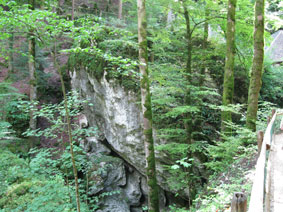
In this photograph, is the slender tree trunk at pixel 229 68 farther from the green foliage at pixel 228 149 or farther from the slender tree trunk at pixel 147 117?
the slender tree trunk at pixel 147 117

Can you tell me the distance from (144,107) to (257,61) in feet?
12.2

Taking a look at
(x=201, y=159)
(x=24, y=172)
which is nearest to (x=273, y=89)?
(x=201, y=159)

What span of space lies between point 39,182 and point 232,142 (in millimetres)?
5705

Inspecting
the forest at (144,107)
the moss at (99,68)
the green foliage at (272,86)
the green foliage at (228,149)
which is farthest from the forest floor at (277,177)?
the green foliage at (272,86)

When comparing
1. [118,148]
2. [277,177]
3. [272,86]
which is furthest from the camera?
[272,86]

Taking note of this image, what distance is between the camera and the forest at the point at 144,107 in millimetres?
3979

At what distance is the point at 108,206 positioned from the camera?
29.3ft

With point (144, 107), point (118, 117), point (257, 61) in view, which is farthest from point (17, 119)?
point (257, 61)

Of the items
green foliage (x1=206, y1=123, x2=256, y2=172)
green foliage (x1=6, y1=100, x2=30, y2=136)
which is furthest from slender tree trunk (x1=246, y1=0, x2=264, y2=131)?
green foliage (x1=6, y1=100, x2=30, y2=136)

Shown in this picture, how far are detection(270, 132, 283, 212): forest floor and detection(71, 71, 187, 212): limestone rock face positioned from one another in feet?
13.5

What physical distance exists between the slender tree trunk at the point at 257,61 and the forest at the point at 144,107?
0.03 m

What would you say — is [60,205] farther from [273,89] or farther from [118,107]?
[273,89]

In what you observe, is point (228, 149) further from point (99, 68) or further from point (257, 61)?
point (99, 68)

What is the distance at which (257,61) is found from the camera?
18.8 feet
